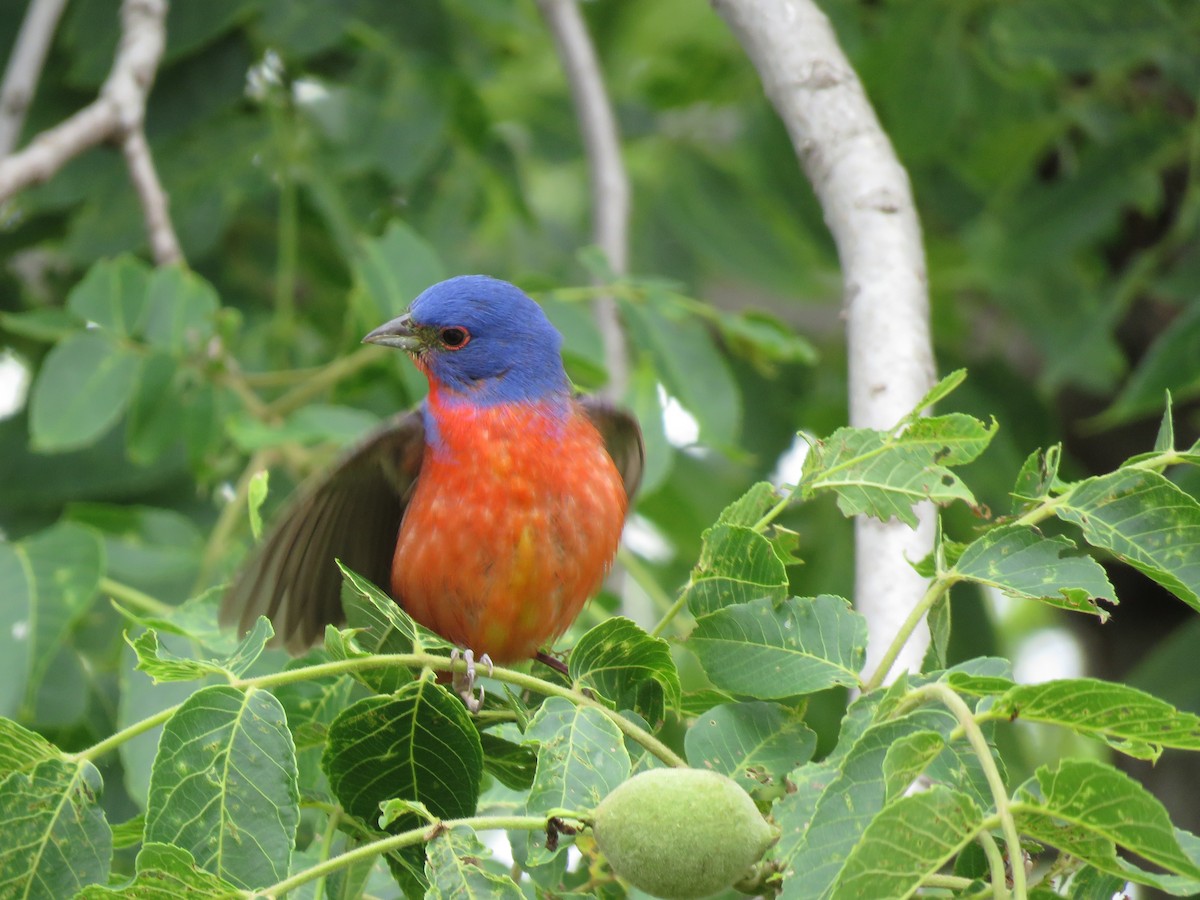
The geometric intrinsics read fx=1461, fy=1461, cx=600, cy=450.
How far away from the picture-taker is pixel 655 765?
7.21 feet

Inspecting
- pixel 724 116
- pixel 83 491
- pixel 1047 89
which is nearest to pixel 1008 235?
pixel 1047 89

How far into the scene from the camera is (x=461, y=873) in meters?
1.91

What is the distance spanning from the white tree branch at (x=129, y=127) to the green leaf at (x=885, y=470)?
2.74 metres

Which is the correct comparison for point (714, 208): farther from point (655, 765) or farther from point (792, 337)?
point (655, 765)

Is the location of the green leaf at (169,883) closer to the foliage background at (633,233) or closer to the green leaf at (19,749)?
the green leaf at (19,749)

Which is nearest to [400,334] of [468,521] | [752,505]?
[468,521]

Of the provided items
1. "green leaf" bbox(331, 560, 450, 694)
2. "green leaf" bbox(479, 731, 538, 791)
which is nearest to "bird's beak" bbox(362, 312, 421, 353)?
"green leaf" bbox(331, 560, 450, 694)

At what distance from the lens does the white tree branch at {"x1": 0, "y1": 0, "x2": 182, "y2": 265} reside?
4262mm

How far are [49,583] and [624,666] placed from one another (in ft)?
6.06

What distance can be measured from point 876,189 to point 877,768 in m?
1.60

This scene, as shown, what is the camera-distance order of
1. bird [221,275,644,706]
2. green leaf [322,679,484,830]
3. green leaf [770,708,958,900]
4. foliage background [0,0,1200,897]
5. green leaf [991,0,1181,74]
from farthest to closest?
green leaf [991,0,1181,74] → foliage background [0,0,1200,897] → bird [221,275,644,706] → green leaf [322,679,484,830] → green leaf [770,708,958,900]

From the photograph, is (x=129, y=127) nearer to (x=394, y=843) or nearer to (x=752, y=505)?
(x=752, y=505)

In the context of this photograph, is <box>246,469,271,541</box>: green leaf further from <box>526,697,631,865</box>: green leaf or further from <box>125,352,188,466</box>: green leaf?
<box>125,352,188,466</box>: green leaf

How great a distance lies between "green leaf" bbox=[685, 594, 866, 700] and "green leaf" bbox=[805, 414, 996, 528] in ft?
0.70
